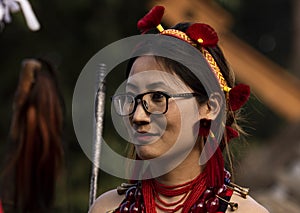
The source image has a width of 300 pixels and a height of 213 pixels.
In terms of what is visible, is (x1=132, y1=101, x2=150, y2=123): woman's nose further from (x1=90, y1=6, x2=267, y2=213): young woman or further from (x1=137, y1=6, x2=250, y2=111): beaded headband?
(x1=137, y1=6, x2=250, y2=111): beaded headband

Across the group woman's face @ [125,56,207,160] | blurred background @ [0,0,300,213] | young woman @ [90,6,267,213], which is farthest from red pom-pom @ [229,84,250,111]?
blurred background @ [0,0,300,213]

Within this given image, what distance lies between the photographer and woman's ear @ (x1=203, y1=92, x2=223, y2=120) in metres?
2.72

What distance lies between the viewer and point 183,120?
2.66m

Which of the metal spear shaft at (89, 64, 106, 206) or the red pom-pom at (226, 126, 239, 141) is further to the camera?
the metal spear shaft at (89, 64, 106, 206)

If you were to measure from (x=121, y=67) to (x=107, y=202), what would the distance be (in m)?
4.76

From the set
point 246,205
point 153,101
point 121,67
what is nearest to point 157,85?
point 153,101

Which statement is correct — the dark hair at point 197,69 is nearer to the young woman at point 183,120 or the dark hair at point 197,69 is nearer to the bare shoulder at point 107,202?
the young woman at point 183,120

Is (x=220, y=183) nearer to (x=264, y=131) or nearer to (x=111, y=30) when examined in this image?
(x=111, y=30)

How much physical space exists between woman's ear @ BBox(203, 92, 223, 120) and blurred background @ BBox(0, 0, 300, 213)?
291cm

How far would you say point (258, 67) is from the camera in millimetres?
7246

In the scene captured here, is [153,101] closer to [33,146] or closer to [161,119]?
[161,119]

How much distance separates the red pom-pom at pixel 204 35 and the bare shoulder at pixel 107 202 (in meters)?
0.49

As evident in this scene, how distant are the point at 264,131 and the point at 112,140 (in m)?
3.82

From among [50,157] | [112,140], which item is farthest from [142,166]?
[112,140]
